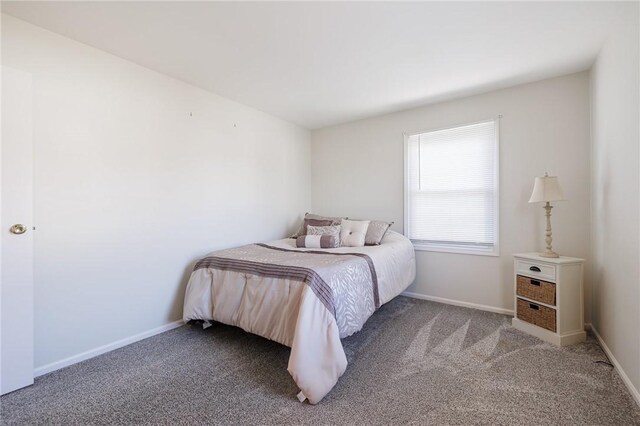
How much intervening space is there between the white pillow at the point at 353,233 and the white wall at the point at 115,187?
128 cm

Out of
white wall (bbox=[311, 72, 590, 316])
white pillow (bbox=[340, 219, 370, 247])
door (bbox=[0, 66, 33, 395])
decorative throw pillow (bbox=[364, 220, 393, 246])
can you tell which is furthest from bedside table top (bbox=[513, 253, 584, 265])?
door (bbox=[0, 66, 33, 395])

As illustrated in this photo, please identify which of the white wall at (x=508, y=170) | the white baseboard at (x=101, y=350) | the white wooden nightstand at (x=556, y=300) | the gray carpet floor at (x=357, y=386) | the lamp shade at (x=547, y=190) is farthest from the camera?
the white wall at (x=508, y=170)

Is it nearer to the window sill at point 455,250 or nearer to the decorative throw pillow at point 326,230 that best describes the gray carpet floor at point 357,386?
the window sill at point 455,250

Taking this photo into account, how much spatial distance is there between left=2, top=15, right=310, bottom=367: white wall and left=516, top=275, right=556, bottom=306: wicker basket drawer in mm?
3007

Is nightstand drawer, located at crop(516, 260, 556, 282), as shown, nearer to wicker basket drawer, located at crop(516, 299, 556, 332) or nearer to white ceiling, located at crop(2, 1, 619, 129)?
wicker basket drawer, located at crop(516, 299, 556, 332)

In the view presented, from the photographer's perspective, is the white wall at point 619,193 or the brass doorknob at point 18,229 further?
the brass doorknob at point 18,229

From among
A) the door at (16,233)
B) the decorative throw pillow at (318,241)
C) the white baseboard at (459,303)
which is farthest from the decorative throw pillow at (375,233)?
the door at (16,233)

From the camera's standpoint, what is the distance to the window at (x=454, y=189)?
3035 mm

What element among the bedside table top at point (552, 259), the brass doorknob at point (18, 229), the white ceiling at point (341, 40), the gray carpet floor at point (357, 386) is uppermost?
the white ceiling at point (341, 40)

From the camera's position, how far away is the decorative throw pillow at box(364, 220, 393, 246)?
3156 millimetres

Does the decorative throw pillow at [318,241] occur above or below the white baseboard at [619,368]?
above

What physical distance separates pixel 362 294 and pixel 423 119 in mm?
2420

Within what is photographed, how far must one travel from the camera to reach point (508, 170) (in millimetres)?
2906

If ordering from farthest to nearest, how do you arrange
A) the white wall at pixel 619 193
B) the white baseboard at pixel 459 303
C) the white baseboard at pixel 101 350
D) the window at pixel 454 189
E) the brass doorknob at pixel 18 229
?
the window at pixel 454 189, the white baseboard at pixel 459 303, the white baseboard at pixel 101 350, the brass doorknob at pixel 18 229, the white wall at pixel 619 193
